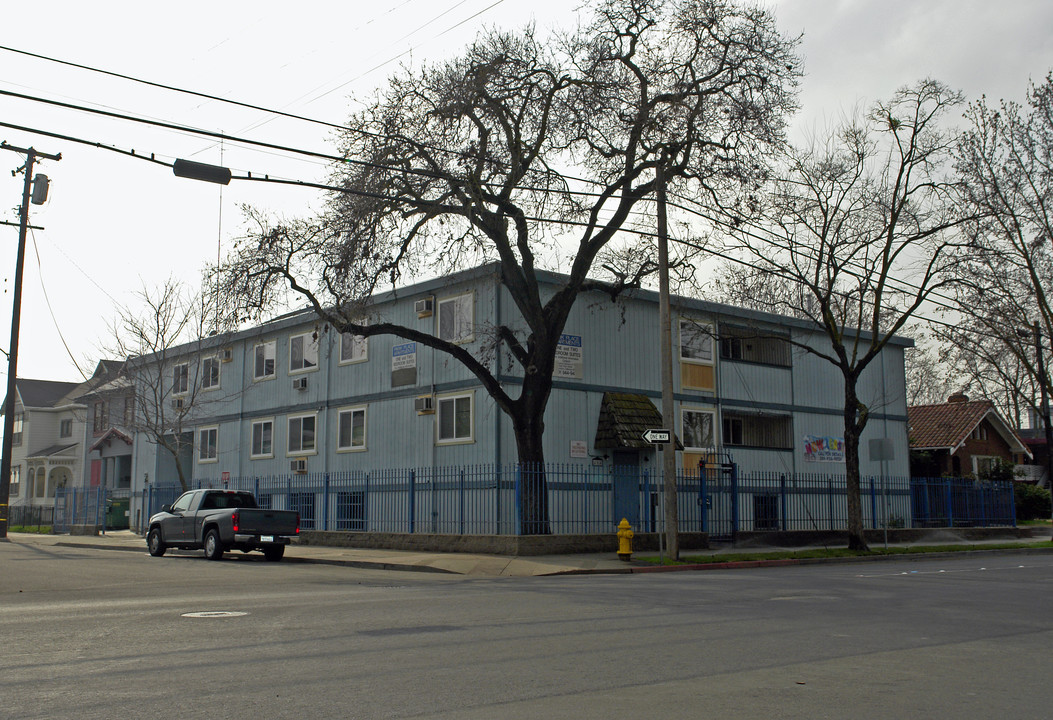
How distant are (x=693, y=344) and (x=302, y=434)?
1285 centimetres

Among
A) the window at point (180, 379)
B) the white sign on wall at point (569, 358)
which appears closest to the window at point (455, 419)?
the white sign on wall at point (569, 358)

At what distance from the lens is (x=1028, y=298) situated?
30828mm

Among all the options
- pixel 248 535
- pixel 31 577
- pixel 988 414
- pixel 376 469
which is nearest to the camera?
pixel 31 577

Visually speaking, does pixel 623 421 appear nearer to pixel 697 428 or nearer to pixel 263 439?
pixel 697 428

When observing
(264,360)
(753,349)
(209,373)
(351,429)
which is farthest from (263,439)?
(753,349)

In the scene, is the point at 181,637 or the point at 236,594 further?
the point at 236,594

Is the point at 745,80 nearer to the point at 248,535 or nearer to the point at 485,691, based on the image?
the point at 248,535

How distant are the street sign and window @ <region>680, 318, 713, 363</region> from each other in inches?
404

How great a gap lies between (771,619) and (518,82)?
15.1m

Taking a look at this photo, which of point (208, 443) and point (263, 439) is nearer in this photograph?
point (263, 439)

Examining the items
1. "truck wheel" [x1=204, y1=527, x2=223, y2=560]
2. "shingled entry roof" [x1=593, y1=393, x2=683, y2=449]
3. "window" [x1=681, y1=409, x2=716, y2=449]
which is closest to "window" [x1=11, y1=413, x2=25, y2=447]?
"truck wheel" [x1=204, y1=527, x2=223, y2=560]

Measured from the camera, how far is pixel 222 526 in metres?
22.2

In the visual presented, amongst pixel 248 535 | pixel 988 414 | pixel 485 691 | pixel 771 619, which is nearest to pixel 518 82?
pixel 248 535

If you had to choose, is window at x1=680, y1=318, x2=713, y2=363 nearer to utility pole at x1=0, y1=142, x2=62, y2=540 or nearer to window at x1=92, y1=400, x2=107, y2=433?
utility pole at x1=0, y1=142, x2=62, y2=540
